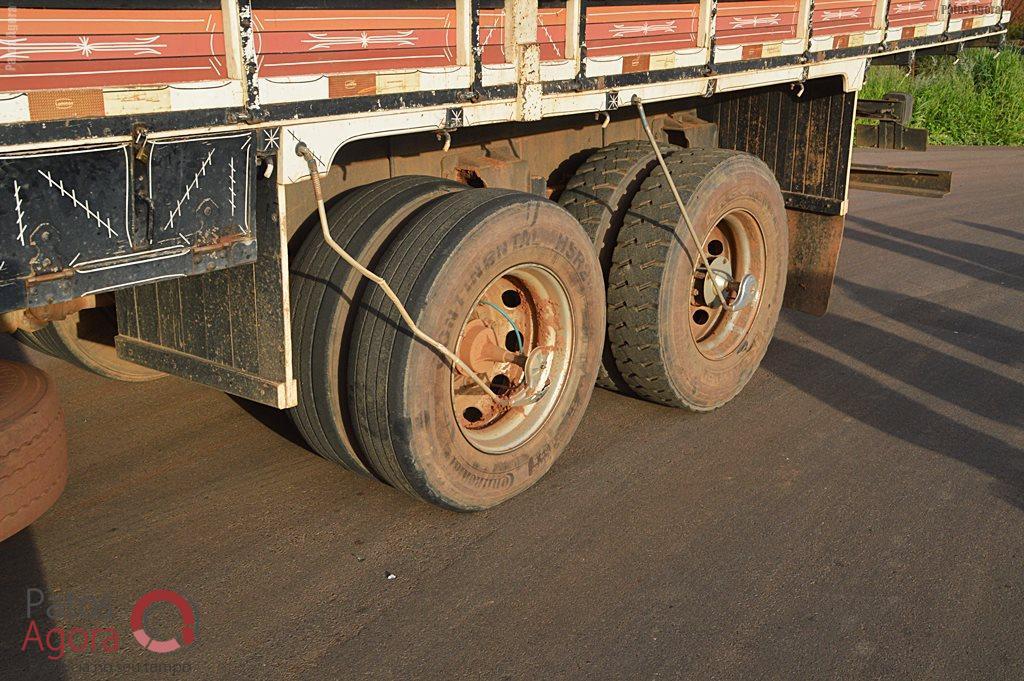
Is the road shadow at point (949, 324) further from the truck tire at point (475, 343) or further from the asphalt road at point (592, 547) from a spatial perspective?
the truck tire at point (475, 343)

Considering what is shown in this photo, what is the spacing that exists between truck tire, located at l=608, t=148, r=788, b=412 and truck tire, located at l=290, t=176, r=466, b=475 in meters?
1.20

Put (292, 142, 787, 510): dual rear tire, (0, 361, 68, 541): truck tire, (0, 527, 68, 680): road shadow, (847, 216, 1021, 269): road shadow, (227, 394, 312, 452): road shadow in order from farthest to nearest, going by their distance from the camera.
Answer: (847, 216, 1021, 269): road shadow → (227, 394, 312, 452): road shadow → (292, 142, 787, 510): dual rear tire → (0, 361, 68, 541): truck tire → (0, 527, 68, 680): road shadow

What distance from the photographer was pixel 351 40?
335 cm

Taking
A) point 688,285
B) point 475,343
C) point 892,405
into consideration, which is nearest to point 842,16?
point 688,285

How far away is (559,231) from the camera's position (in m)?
4.14

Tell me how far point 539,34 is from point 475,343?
1255 mm

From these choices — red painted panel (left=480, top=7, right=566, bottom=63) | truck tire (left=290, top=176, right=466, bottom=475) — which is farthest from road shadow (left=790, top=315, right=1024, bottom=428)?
truck tire (left=290, top=176, right=466, bottom=475)

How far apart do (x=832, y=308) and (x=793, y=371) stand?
4.72 ft

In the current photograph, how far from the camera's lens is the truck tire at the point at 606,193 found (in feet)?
15.9

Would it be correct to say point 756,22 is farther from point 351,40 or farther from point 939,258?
point 939,258

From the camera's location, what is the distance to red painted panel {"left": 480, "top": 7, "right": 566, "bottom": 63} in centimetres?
378

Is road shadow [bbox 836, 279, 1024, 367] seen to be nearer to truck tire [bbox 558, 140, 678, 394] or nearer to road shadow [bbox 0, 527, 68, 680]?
truck tire [bbox 558, 140, 678, 394]

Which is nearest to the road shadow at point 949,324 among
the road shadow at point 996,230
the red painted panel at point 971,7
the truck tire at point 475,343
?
the red painted panel at point 971,7

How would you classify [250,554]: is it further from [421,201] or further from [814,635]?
[814,635]
